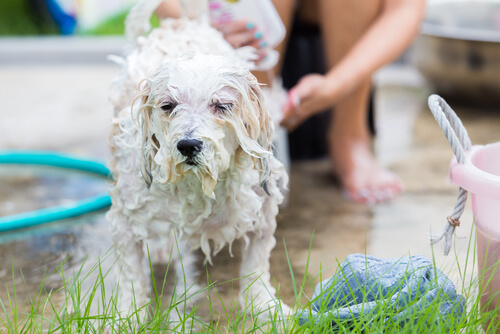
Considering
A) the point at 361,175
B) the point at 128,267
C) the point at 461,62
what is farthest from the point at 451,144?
the point at 461,62

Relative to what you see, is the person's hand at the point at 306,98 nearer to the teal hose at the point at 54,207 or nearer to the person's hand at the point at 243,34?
the person's hand at the point at 243,34

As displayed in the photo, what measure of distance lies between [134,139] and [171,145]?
11.6 inches

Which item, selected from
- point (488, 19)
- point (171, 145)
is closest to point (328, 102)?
point (171, 145)

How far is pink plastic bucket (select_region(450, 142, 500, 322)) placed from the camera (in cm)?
143

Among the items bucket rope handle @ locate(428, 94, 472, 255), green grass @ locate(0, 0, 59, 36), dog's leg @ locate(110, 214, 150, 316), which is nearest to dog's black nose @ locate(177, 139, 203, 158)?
dog's leg @ locate(110, 214, 150, 316)

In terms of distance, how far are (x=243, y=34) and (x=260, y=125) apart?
2.45 feet

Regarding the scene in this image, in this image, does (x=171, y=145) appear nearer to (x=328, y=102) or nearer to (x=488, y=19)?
(x=328, y=102)

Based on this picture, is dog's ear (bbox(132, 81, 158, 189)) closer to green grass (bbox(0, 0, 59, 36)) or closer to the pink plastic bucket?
the pink plastic bucket

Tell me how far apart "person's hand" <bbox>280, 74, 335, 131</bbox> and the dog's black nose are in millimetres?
790

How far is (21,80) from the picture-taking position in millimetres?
4238

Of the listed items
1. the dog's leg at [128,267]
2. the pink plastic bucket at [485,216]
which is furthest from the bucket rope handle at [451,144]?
the dog's leg at [128,267]

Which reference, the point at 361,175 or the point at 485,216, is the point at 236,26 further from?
the point at 485,216

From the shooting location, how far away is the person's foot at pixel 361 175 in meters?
2.48

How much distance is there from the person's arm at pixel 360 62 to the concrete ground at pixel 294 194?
385mm
